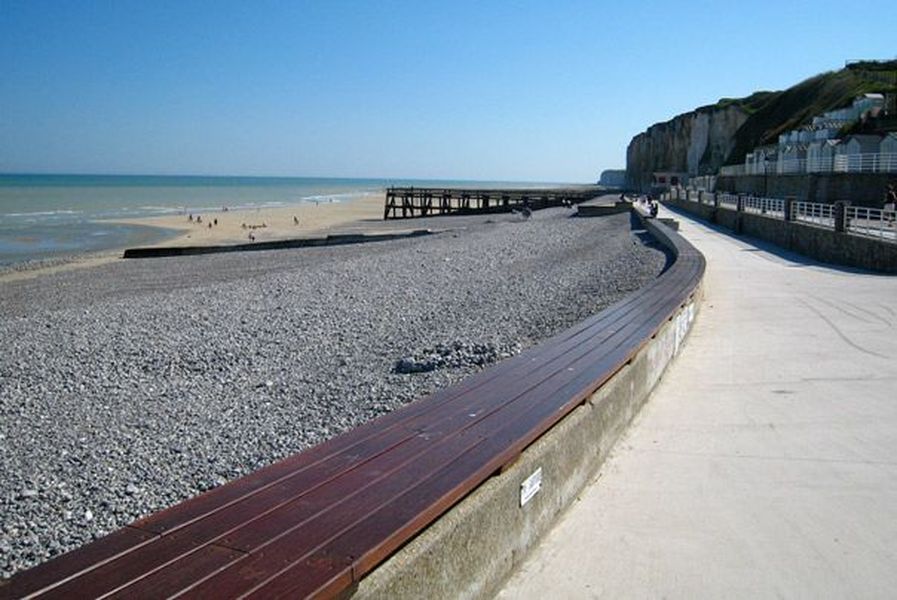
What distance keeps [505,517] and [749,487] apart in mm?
1607

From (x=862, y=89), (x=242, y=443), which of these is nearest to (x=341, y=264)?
(x=242, y=443)

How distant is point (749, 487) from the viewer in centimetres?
384

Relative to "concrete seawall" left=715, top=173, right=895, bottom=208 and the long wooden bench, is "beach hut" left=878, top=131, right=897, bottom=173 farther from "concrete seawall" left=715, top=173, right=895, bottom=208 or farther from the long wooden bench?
the long wooden bench

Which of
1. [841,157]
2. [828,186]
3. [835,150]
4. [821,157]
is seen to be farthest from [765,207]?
[835,150]

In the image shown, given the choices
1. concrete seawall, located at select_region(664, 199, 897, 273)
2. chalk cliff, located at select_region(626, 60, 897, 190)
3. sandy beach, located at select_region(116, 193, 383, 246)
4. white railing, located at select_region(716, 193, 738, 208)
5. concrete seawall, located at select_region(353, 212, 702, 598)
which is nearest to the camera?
concrete seawall, located at select_region(353, 212, 702, 598)

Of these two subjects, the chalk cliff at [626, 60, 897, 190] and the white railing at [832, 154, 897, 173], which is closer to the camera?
the white railing at [832, 154, 897, 173]

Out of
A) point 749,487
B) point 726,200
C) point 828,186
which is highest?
point 828,186

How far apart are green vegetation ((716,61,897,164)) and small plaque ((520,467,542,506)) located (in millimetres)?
62937

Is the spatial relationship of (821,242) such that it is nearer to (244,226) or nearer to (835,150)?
(835,150)

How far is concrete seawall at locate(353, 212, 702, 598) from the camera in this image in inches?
92.8

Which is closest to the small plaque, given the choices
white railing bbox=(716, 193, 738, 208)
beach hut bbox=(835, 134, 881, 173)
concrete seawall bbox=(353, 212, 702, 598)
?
concrete seawall bbox=(353, 212, 702, 598)

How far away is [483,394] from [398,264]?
1315 centimetres

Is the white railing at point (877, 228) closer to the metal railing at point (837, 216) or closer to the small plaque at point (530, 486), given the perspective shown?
the metal railing at point (837, 216)

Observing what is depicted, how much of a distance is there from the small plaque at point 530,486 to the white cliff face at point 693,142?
7802 cm
